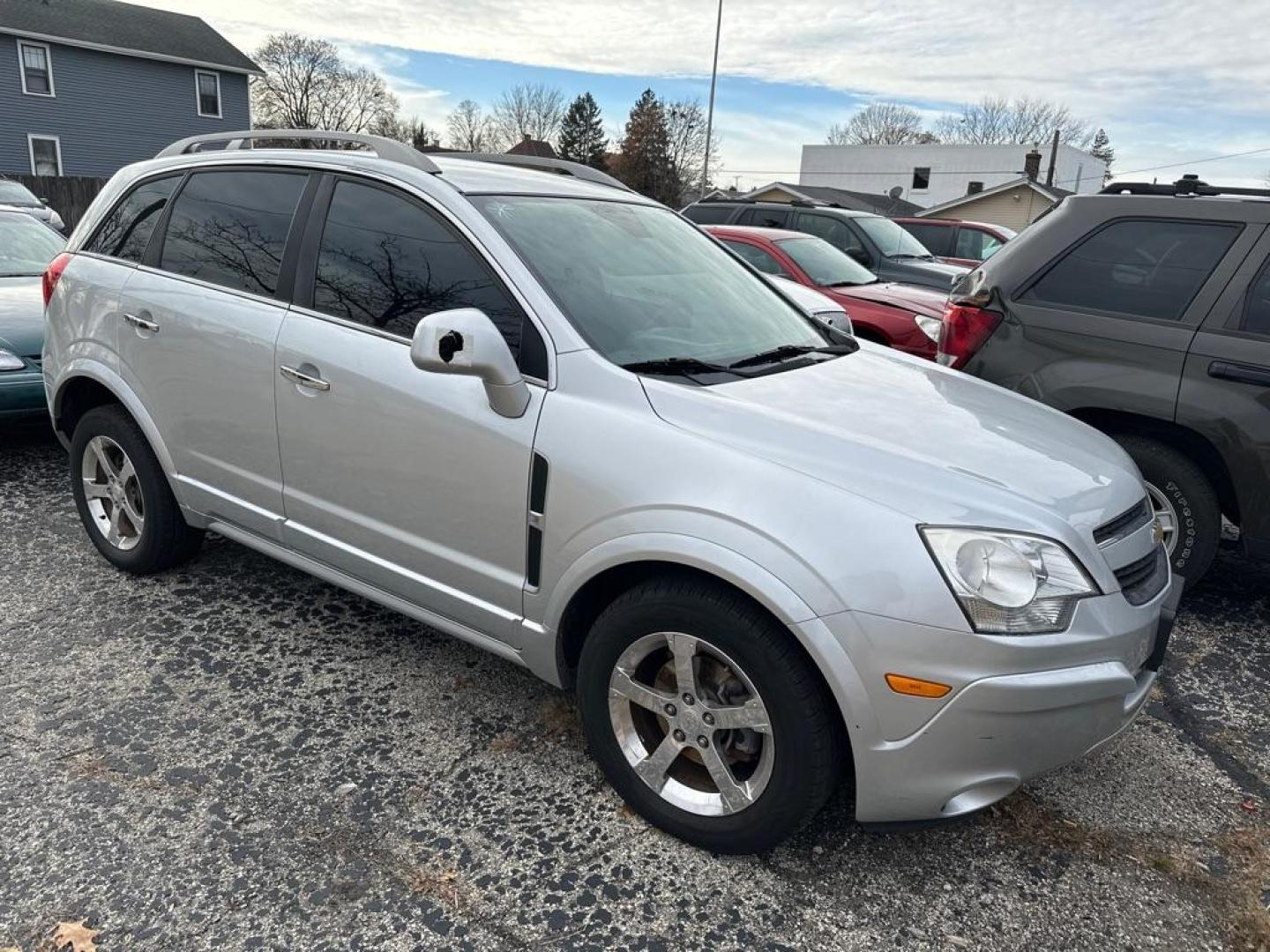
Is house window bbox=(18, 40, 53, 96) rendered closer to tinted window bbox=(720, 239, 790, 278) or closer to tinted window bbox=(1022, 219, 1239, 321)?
tinted window bbox=(720, 239, 790, 278)

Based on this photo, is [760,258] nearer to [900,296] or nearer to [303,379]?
[900,296]

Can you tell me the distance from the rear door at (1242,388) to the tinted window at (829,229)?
6711 millimetres

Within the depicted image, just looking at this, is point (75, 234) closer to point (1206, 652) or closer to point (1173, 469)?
point (1173, 469)

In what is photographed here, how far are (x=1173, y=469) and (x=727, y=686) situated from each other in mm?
2717

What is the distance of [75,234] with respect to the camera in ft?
13.4

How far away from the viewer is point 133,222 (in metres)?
3.90

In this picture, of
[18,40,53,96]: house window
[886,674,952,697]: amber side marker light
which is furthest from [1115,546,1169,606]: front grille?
[18,40,53,96]: house window

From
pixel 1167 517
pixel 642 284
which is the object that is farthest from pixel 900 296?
pixel 642 284

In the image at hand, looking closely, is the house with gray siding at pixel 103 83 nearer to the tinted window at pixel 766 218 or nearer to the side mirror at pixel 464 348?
the tinted window at pixel 766 218

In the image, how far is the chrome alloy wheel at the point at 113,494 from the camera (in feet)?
13.1

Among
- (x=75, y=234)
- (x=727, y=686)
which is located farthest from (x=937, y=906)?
(x=75, y=234)

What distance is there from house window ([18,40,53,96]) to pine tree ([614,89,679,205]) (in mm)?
35144

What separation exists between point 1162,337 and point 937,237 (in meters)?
12.8

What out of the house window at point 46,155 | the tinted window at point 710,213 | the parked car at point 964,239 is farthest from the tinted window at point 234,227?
the house window at point 46,155
